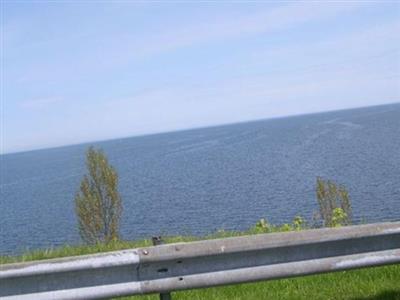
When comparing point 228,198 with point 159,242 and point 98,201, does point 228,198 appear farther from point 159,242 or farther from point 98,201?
point 159,242

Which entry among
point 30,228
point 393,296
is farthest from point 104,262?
point 30,228

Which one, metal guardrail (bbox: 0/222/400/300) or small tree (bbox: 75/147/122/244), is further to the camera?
small tree (bbox: 75/147/122/244)

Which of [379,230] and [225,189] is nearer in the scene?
[379,230]

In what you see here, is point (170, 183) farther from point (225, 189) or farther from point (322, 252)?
point (322, 252)

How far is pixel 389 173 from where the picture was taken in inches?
1876

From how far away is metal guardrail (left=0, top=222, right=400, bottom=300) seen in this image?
176 inches

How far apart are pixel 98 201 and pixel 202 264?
13.9 metres

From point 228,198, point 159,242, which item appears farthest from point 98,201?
point 228,198

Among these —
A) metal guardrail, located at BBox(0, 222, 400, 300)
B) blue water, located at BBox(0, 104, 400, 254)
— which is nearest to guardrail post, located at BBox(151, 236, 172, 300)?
metal guardrail, located at BBox(0, 222, 400, 300)

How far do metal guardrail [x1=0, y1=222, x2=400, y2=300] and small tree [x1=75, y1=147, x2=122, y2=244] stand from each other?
1335cm

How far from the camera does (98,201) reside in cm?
1822

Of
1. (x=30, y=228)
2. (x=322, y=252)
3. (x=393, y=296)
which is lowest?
(x=30, y=228)

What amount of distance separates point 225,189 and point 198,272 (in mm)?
47817

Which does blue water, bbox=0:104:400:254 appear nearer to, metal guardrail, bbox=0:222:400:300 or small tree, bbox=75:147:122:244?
small tree, bbox=75:147:122:244
